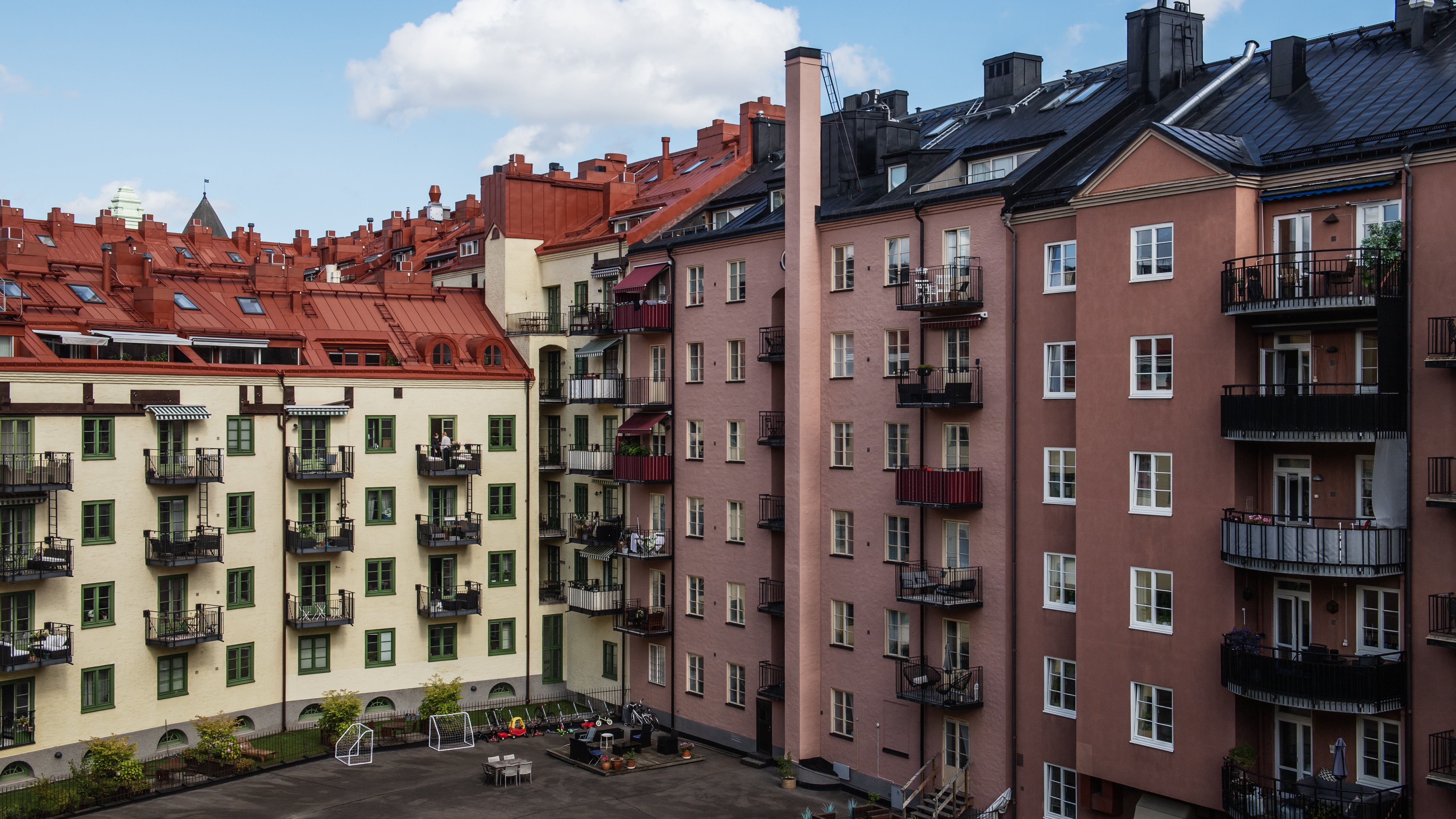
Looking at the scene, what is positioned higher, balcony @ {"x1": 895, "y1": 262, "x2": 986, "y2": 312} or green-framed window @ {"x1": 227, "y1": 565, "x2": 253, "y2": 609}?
balcony @ {"x1": 895, "y1": 262, "x2": 986, "y2": 312}

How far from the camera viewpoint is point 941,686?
43.4 m

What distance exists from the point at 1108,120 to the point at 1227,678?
66.2 feet

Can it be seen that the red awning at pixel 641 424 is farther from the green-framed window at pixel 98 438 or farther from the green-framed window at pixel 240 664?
the green-framed window at pixel 98 438

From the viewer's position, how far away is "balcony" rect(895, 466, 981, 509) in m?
42.8

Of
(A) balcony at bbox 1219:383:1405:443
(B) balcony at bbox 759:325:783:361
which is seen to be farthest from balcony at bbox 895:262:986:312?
(A) balcony at bbox 1219:383:1405:443

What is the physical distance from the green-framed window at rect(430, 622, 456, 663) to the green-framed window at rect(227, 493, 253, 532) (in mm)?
9596

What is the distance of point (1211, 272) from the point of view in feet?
114

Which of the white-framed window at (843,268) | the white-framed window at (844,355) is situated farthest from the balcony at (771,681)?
the white-framed window at (843,268)

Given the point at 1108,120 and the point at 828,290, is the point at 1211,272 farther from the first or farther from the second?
the point at 828,290

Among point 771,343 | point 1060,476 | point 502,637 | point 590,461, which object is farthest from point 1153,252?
point 502,637

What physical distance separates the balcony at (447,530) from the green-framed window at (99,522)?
42.0 feet

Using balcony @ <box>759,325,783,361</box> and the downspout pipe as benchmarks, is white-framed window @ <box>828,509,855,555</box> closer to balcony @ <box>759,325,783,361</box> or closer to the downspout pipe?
balcony @ <box>759,325,783,361</box>

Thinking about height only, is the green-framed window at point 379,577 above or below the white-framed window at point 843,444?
below

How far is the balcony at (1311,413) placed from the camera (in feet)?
104
